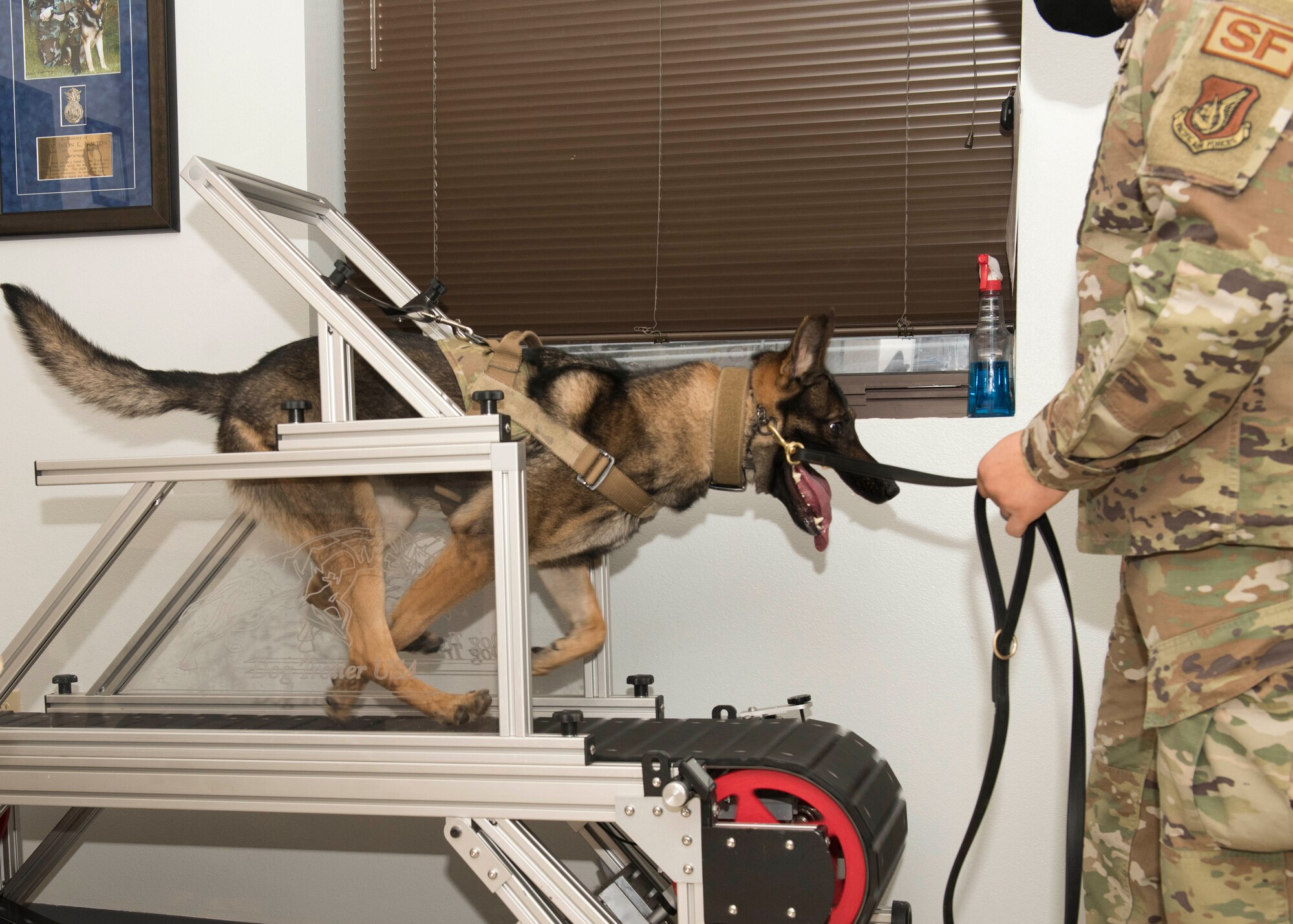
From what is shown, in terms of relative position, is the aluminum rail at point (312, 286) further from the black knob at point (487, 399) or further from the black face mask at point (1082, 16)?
the black face mask at point (1082, 16)

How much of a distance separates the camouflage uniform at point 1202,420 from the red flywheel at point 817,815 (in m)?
0.46

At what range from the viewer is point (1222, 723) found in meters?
0.97

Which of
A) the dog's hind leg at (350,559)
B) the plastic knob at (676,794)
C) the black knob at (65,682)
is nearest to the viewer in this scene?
the plastic knob at (676,794)

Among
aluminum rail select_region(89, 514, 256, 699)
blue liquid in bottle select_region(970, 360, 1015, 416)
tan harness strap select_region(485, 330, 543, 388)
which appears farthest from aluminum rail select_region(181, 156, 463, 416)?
blue liquid in bottle select_region(970, 360, 1015, 416)

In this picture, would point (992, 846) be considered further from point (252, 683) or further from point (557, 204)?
point (557, 204)

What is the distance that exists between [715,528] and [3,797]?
1485 mm

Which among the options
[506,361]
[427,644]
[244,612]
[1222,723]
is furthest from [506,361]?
[1222,723]

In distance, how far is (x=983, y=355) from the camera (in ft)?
7.02

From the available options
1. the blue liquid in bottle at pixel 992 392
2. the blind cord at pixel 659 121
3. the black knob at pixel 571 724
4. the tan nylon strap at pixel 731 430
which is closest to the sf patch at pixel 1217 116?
the tan nylon strap at pixel 731 430

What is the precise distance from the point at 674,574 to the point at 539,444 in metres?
0.65

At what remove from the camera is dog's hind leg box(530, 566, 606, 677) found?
1.97 meters

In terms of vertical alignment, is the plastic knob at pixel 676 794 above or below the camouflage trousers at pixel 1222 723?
below

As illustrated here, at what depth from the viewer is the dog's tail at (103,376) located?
1817 mm

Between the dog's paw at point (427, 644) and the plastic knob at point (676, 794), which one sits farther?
the dog's paw at point (427, 644)
